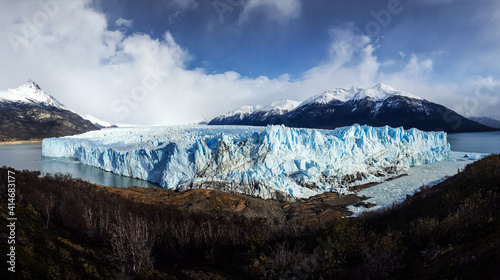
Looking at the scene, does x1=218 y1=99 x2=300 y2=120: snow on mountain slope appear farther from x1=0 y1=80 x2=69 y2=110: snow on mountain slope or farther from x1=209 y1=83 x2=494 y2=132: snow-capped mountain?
x1=0 y1=80 x2=69 y2=110: snow on mountain slope

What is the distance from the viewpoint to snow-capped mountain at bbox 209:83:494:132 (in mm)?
88688

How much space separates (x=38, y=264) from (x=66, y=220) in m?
4.19

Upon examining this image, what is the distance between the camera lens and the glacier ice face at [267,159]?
2050 cm

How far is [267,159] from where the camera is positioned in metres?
21.0

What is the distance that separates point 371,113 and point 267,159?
10208 centimetres

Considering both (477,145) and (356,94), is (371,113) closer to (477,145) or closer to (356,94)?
(356,94)

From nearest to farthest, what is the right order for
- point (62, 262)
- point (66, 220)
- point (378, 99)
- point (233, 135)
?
point (62, 262) < point (66, 220) < point (233, 135) < point (378, 99)

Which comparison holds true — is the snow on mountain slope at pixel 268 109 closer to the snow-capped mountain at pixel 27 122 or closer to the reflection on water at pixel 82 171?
the snow-capped mountain at pixel 27 122

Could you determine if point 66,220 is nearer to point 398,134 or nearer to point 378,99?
point 398,134

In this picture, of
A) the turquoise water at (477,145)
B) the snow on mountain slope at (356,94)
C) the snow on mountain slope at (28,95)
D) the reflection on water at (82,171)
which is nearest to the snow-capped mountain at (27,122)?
the snow on mountain slope at (28,95)

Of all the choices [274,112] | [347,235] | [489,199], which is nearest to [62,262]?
[347,235]

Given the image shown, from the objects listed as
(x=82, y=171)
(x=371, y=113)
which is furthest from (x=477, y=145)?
(x=82, y=171)

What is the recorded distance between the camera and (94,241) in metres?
5.27

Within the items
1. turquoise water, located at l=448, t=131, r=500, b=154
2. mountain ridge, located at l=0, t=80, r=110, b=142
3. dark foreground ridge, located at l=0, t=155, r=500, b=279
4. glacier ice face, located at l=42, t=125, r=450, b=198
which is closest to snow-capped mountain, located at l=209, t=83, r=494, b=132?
turquoise water, located at l=448, t=131, r=500, b=154
